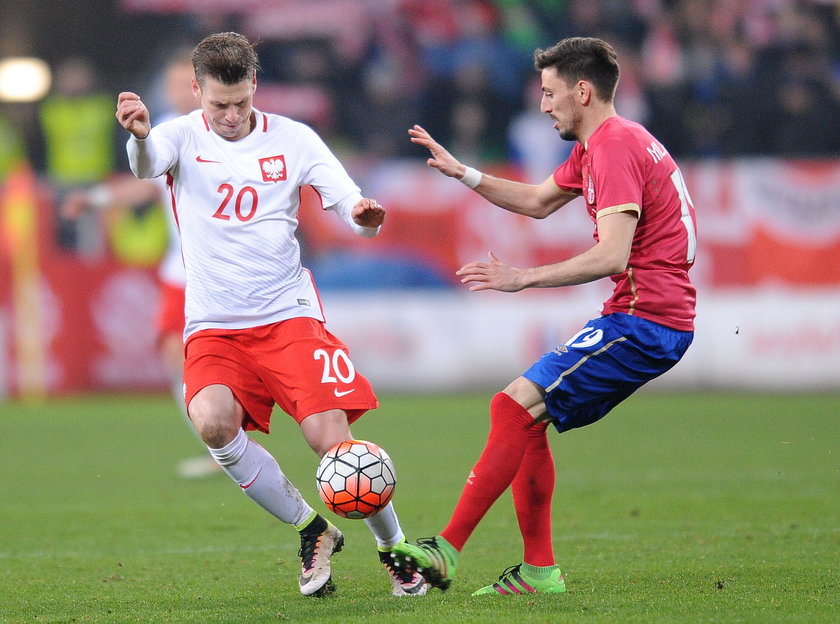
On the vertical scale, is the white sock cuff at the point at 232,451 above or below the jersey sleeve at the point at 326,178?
below

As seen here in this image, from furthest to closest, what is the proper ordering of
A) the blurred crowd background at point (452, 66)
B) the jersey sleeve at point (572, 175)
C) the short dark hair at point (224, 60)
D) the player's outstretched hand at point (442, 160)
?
the blurred crowd background at point (452, 66)
the player's outstretched hand at point (442, 160)
the jersey sleeve at point (572, 175)
the short dark hair at point (224, 60)

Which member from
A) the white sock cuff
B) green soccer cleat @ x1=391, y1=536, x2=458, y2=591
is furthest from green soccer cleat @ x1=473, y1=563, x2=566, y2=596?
the white sock cuff

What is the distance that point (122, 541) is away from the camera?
21.7 ft

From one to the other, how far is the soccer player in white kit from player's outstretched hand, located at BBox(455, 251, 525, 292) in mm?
589

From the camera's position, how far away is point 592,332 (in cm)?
514

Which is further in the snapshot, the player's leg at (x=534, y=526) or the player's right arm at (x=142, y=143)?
the player's leg at (x=534, y=526)

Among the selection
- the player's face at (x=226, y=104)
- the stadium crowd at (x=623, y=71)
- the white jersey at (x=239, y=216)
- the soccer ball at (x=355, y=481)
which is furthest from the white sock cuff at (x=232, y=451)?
the stadium crowd at (x=623, y=71)

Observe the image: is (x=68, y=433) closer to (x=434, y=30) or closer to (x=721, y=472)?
(x=721, y=472)

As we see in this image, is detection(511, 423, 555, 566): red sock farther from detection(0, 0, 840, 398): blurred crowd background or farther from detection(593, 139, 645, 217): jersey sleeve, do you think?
detection(0, 0, 840, 398): blurred crowd background

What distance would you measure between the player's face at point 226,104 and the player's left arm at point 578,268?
1240 mm

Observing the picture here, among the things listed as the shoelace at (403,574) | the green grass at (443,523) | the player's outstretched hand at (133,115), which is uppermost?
the player's outstretched hand at (133,115)

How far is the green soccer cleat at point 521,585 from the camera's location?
16.8ft

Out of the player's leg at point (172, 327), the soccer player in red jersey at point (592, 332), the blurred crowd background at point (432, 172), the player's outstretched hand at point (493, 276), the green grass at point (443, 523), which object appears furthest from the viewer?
the blurred crowd background at point (432, 172)

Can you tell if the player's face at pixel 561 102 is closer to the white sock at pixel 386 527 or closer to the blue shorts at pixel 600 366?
the blue shorts at pixel 600 366
